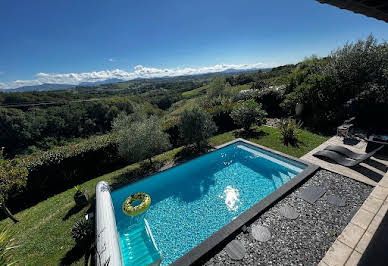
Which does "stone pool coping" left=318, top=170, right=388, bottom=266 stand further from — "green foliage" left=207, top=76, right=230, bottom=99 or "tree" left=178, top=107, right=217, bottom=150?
"green foliage" left=207, top=76, right=230, bottom=99

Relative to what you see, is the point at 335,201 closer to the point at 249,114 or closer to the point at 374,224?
the point at 374,224

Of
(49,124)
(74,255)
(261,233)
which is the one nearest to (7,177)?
(74,255)

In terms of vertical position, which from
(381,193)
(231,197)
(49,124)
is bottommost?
(49,124)

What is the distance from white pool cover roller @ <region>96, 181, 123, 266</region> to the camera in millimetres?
3648

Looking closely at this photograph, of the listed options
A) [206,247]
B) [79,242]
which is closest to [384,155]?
[206,247]

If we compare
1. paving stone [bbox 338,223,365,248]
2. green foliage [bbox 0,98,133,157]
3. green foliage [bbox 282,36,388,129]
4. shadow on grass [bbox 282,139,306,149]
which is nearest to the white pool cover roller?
paving stone [bbox 338,223,365,248]

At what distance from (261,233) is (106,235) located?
420 cm

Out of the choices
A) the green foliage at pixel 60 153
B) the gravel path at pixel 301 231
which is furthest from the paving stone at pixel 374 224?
the green foliage at pixel 60 153

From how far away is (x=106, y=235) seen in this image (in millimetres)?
4184

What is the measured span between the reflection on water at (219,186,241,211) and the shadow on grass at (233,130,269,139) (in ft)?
17.3

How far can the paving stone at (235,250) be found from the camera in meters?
3.82

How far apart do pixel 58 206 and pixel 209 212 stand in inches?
251

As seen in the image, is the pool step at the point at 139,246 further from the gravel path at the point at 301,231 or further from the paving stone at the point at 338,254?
the paving stone at the point at 338,254

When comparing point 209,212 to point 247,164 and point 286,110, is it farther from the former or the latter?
point 286,110
